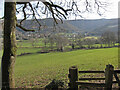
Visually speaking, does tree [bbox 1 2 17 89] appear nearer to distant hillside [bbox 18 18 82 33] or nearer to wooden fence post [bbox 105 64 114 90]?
wooden fence post [bbox 105 64 114 90]

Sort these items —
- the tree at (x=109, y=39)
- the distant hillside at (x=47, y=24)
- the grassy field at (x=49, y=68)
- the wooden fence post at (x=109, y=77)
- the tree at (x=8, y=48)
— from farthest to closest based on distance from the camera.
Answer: the tree at (x=109, y=39) → the grassy field at (x=49, y=68) → the distant hillside at (x=47, y=24) → the wooden fence post at (x=109, y=77) → the tree at (x=8, y=48)

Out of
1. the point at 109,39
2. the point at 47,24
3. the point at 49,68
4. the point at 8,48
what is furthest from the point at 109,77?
the point at 109,39

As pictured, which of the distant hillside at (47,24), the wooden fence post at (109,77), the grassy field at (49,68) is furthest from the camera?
the grassy field at (49,68)

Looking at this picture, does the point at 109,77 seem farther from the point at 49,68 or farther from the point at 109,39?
the point at 109,39

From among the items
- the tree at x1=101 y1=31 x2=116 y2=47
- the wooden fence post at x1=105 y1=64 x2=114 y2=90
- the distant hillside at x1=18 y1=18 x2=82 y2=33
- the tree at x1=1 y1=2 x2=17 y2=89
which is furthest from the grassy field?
the tree at x1=101 y1=31 x2=116 y2=47

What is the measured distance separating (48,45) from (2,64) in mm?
54835

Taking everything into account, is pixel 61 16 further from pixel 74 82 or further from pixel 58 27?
pixel 74 82

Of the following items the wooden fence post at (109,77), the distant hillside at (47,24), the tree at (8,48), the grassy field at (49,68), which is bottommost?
the grassy field at (49,68)

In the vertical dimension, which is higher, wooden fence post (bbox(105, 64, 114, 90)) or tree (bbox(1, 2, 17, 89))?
tree (bbox(1, 2, 17, 89))

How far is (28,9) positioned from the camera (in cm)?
682

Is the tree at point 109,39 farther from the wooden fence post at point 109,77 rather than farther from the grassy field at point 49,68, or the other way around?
the wooden fence post at point 109,77

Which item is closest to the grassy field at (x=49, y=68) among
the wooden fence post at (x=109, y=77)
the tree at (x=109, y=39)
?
the wooden fence post at (x=109, y=77)

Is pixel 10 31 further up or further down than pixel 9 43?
further up

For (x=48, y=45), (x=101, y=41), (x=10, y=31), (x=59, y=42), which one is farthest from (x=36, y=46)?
(x=10, y=31)
